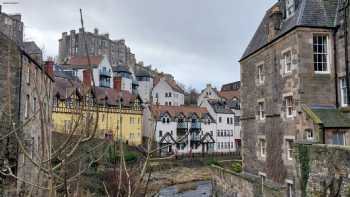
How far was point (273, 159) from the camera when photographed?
1875cm

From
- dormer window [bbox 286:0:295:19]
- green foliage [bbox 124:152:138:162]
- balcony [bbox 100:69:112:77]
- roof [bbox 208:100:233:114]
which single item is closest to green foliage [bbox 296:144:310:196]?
dormer window [bbox 286:0:295:19]

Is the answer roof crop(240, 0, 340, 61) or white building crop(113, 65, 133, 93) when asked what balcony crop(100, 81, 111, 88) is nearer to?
white building crop(113, 65, 133, 93)

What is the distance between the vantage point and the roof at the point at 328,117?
46.8ft

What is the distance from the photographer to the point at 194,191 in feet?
120

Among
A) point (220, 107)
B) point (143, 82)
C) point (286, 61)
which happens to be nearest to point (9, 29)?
point (286, 61)

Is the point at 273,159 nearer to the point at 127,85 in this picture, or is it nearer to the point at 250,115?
the point at 250,115

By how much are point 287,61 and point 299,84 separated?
195cm

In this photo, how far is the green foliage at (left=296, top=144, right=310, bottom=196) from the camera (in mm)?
12617

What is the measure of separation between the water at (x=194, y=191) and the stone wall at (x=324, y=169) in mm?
19721

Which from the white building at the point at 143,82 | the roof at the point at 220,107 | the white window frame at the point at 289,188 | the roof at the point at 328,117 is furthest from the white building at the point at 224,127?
the roof at the point at 328,117

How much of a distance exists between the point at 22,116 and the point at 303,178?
14.7m

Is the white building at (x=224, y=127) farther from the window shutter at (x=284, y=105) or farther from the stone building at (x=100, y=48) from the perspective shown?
the window shutter at (x=284, y=105)

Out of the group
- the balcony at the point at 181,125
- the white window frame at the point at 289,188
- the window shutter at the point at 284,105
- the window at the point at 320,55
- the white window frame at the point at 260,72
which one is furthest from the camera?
the balcony at the point at 181,125

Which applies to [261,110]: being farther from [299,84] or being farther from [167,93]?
[167,93]
